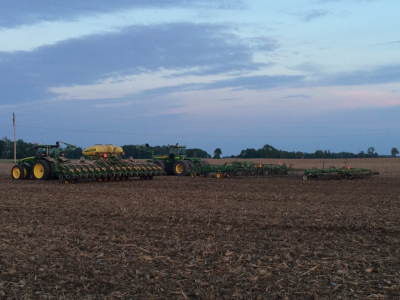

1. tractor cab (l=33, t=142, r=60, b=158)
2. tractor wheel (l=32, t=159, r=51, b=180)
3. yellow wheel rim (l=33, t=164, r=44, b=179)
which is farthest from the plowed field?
tractor cab (l=33, t=142, r=60, b=158)

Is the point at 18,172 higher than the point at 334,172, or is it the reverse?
the point at 334,172

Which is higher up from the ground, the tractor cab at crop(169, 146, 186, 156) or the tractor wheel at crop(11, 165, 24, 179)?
the tractor cab at crop(169, 146, 186, 156)

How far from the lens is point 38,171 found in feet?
76.1

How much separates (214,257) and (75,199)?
8.83 m

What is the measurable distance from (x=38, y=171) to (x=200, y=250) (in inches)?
712

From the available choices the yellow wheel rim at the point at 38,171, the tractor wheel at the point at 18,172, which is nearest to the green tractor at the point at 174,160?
the yellow wheel rim at the point at 38,171

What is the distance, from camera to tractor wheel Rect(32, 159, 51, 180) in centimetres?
2252

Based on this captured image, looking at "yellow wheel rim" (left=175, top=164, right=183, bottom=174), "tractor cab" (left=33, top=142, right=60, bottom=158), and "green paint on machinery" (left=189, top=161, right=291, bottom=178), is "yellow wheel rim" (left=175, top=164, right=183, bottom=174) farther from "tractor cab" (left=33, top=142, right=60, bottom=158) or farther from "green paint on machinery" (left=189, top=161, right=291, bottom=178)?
"tractor cab" (left=33, top=142, right=60, bottom=158)

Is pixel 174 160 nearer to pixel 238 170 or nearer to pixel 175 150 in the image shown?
pixel 175 150

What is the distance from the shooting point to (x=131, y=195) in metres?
15.8

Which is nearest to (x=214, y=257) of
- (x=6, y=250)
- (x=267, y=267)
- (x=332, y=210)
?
(x=267, y=267)

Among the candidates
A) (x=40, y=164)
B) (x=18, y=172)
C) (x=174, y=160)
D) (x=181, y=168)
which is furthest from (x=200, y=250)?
(x=174, y=160)

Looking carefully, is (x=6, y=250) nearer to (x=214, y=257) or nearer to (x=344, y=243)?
(x=214, y=257)

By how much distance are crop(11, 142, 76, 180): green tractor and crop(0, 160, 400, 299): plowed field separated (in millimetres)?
9676
